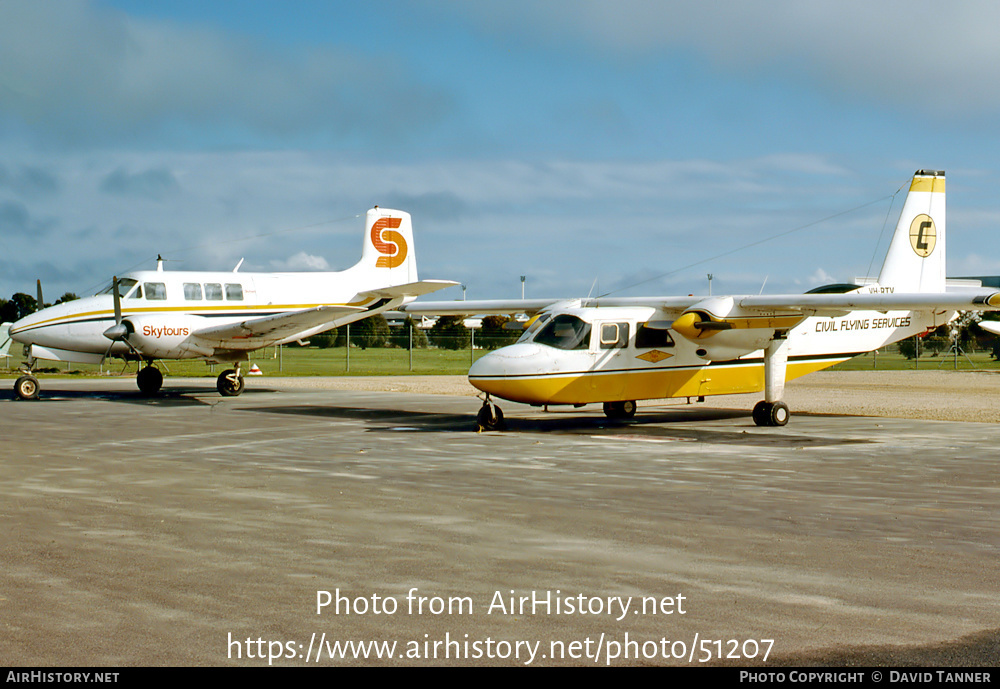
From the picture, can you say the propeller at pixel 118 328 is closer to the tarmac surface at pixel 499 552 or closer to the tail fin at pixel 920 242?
the tarmac surface at pixel 499 552

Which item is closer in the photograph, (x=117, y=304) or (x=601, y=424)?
(x=601, y=424)

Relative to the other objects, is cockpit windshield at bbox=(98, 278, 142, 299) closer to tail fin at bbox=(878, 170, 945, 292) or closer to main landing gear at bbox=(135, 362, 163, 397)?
main landing gear at bbox=(135, 362, 163, 397)

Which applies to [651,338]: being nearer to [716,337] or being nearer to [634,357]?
[634,357]

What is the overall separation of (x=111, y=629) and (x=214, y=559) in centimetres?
168

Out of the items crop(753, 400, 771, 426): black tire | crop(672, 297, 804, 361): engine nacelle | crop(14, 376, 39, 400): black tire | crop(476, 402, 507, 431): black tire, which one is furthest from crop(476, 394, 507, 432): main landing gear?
crop(14, 376, 39, 400): black tire

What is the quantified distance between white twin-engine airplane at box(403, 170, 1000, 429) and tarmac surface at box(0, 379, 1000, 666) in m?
2.39

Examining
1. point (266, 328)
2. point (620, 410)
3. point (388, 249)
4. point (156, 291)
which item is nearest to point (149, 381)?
point (156, 291)

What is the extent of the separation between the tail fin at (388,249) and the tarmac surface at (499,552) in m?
14.5

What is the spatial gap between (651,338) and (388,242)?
1354 cm

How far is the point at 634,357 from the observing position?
1756 centimetres

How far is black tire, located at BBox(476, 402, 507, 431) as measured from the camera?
1681 centimetres

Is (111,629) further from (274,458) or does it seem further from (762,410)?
(762,410)

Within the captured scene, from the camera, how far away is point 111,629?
16.0 ft
